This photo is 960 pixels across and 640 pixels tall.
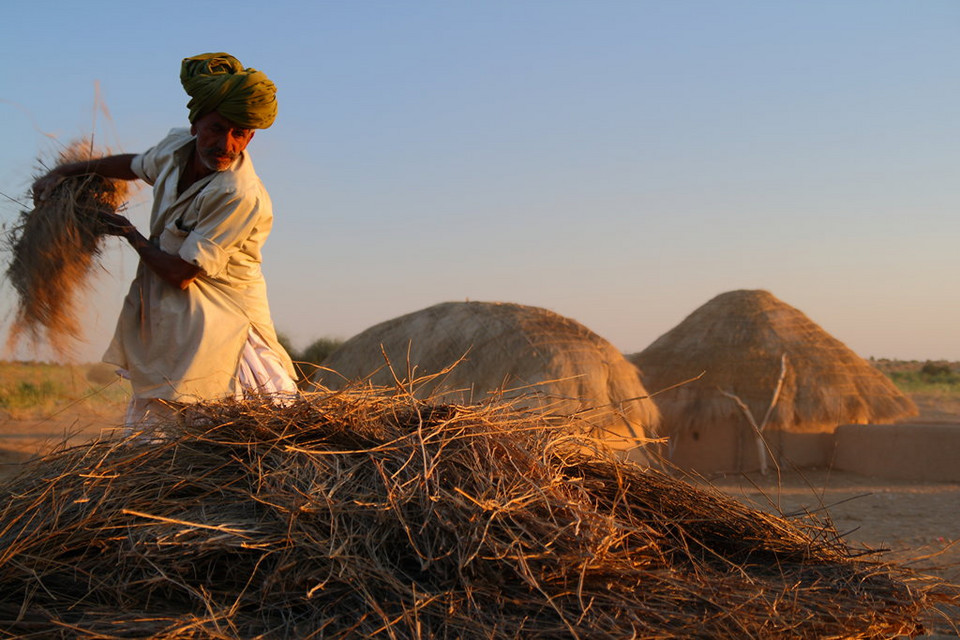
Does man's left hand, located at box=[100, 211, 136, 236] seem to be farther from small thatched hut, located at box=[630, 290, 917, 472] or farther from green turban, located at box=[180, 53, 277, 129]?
small thatched hut, located at box=[630, 290, 917, 472]

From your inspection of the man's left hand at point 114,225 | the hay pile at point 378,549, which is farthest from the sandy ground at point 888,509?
the man's left hand at point 114,225

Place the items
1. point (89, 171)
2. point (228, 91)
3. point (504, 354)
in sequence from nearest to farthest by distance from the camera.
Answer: point (228, 91)
point (89, 171)
point (504, 354)

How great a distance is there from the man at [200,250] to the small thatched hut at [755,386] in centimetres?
860

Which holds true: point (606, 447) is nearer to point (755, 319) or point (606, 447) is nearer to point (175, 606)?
point (175, 606)

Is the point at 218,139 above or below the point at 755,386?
above

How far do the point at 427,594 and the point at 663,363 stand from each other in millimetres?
10651

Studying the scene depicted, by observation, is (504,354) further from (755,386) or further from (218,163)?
(218,163)

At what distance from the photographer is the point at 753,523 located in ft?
6.86

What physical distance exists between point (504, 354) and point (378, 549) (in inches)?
292

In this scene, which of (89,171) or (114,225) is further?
(89,171)

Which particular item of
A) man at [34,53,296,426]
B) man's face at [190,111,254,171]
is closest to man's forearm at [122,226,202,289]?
man at [34,53,296,426]

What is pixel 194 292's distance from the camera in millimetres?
2789

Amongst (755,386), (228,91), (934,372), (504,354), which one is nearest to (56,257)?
(228,91)

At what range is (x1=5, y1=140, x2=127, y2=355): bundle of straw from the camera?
9.02ft
